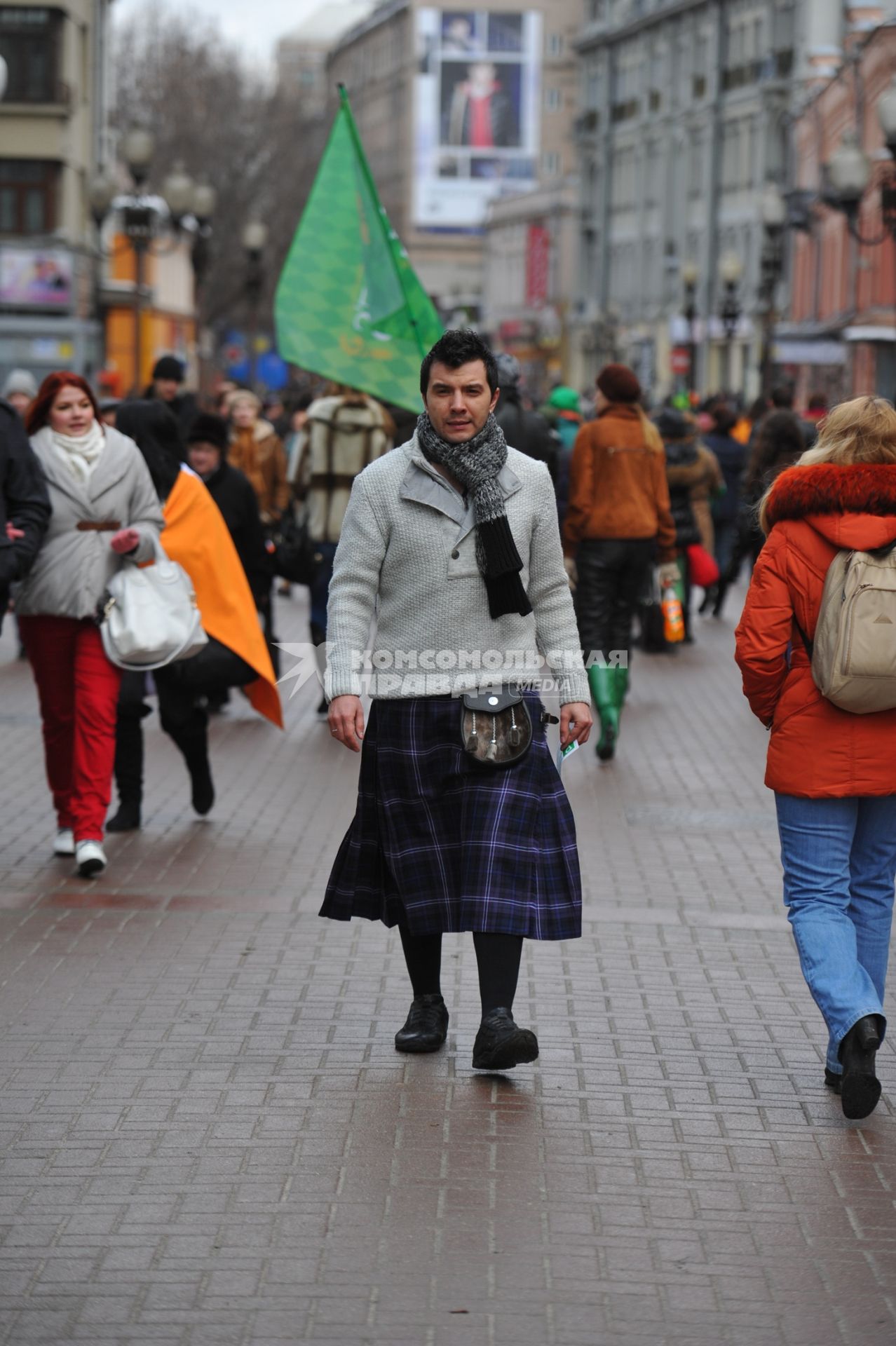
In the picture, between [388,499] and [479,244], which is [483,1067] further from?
[479,244]

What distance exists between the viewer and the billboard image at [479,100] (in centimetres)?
11081

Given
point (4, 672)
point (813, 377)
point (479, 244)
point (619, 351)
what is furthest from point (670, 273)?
point (4, 672)

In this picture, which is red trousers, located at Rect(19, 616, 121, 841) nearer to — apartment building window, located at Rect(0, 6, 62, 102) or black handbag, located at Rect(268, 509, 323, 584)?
black handbag, located at Rect(268, 509, 323, 584)

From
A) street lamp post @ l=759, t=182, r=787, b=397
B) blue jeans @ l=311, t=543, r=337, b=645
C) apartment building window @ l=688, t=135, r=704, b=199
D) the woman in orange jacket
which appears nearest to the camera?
the woman in orange jacket

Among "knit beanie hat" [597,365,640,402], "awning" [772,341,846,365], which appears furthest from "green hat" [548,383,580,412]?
"awning" [772,341,846,365]

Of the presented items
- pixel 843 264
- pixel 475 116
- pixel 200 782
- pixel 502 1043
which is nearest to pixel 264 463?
pixel 200 782

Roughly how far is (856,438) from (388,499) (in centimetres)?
118

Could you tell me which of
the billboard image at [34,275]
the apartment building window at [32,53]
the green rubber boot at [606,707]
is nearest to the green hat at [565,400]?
the green rubber boot at [606,707]

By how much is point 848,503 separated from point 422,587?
1.08 meters

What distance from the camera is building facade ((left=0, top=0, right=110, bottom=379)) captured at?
43250mm

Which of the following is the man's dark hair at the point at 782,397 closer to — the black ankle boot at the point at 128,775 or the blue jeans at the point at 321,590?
the blue jeans at the point at 321,590

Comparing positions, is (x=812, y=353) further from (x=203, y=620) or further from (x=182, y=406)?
(x=203, y=620)

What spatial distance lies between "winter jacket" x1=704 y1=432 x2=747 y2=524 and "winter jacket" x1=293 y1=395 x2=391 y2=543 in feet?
25.8

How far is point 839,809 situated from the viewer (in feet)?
18.8
